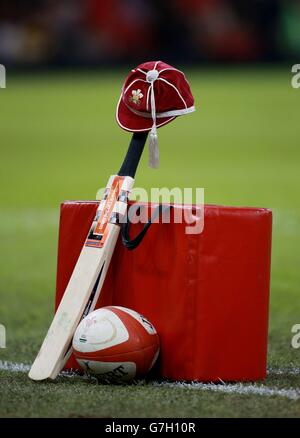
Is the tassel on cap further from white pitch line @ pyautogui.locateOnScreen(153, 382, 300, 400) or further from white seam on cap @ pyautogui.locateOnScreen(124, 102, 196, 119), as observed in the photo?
white pitch line @ pyautogui.locateOnScreen(153, 382, 300, 400)

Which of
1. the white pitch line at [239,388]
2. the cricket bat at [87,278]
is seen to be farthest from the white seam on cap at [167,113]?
the white pitch line at [239,388]

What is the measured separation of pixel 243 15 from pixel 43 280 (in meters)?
15.5

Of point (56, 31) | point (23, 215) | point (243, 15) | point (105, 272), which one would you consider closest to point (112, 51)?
point (56, 31)

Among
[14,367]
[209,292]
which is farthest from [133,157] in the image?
[14,367]

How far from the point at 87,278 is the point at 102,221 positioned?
226 mm

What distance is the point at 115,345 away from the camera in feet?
11.7

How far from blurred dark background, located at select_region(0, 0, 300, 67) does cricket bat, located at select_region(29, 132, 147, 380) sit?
→ 52.9 ft

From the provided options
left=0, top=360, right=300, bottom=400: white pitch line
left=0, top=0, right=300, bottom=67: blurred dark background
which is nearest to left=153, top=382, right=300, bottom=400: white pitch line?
left=0, top=360, right=300, bottom=400: white pitch line

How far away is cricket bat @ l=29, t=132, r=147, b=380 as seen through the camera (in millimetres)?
3770

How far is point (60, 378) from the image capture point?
3799 mm

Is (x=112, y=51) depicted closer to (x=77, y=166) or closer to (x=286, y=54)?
(x=286, y=54)

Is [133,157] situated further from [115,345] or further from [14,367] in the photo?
[14,367]

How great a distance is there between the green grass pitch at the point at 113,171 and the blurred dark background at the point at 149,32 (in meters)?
0.60

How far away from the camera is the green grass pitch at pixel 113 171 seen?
3.36 metres
